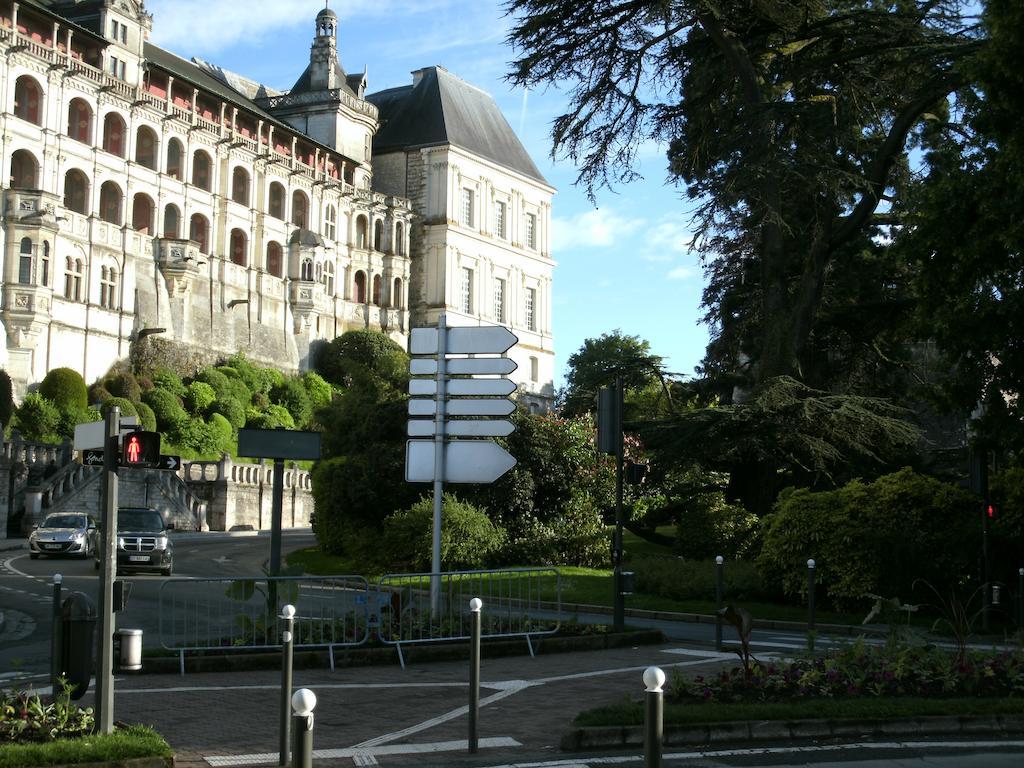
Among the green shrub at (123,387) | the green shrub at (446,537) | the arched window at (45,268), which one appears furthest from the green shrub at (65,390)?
the green shrub at (446,537)

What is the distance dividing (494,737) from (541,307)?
95.5 metres

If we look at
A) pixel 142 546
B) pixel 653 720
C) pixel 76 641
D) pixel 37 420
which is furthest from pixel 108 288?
pixel 653 720

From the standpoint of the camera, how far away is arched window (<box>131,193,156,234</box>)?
225 ft

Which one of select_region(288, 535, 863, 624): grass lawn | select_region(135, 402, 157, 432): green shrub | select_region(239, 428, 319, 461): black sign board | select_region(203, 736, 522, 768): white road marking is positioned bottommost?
select_region(288, 535, 863, 624): grass lawn

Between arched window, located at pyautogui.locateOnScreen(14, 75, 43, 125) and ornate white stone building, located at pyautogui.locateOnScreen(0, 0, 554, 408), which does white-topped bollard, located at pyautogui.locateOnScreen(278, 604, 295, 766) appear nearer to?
ornate white stone building, located at pyautogui.locateOnScreen(0, 0, 554, 408)

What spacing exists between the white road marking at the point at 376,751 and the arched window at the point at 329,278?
76.4 m

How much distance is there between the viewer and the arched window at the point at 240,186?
251 ft

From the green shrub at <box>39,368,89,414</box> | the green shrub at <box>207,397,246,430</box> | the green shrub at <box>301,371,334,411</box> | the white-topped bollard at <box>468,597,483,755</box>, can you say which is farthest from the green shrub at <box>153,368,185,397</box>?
the white-topped bollard at <box>468,597,483,755</box>

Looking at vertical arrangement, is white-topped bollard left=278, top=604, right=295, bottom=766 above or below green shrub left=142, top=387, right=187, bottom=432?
below

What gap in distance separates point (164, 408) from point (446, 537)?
115 feet

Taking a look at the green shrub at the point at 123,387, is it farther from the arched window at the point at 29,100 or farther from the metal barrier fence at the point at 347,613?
the metal barrier fence at the point at 347,613

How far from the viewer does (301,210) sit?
83.6 metres

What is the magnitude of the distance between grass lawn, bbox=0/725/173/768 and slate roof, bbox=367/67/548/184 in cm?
8670

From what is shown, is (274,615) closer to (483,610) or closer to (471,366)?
(483,610)
